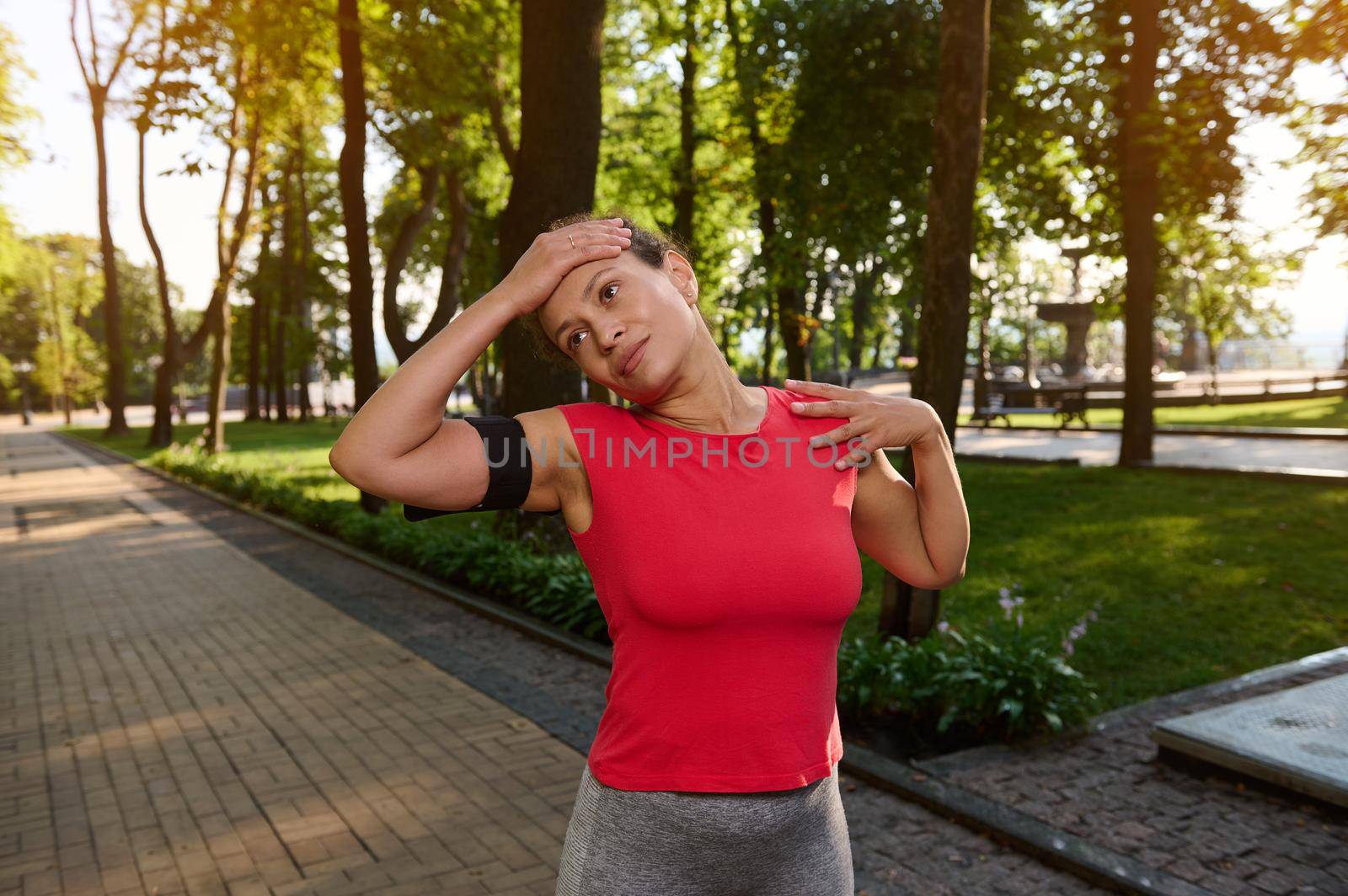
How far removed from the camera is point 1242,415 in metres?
26.1

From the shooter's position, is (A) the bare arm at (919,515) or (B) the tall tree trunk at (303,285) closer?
(A) the bare arm at (919,515)

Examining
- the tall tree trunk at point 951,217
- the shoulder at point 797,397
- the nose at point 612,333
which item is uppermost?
the tall tree trunk at point 951,217

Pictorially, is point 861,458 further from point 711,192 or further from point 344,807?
point 711,192

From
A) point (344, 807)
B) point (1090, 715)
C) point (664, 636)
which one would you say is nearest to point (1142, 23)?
point (1090, 715)

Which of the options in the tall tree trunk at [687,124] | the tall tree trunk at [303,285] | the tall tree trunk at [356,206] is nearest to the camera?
the tall tree trunk at [356,206]

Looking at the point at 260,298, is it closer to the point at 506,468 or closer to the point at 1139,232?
the point at 1139,232

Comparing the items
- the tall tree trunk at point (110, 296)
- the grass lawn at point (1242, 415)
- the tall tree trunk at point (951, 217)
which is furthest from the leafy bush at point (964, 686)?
the tall tree trunk at point (110, 296)

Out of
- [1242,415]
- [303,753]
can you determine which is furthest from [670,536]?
[1242,415]

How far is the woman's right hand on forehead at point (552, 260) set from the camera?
1680 mm

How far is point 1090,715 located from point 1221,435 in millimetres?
17091

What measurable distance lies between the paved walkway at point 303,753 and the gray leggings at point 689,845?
2746 millimetres

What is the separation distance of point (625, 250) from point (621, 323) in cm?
14

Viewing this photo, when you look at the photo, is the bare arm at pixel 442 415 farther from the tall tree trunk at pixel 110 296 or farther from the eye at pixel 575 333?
the tall tree trunk at pixel 110 296

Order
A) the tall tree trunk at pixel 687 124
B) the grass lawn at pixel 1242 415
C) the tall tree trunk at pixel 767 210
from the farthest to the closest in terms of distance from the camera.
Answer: the grass lawn at pixel 1242 415 < the tall tree trunk at pixel 687 124 < the tall tree trunk at pixel 767 210
